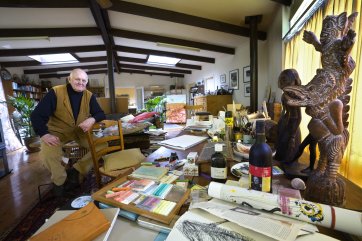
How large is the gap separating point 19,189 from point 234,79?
5158 millimetres

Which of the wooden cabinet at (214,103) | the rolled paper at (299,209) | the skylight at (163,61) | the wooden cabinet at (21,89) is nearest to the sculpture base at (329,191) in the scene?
the rolled paper at (299,209)

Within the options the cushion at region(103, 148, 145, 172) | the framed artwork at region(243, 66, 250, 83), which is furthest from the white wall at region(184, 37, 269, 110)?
the cushion at region(103, 148, 145, 172)

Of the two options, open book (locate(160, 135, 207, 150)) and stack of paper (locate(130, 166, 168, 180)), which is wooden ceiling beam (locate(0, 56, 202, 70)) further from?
stack of paper (locate(130, 166, 168, 180))

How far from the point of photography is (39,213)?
6.33 feet

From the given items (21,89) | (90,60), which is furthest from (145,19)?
(21,89)

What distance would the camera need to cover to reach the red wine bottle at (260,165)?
0.58 m

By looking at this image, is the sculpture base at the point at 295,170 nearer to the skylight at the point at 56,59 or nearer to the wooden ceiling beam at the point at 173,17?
the wooden ceiling beam at the point at 173,17

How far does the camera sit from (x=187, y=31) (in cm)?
416

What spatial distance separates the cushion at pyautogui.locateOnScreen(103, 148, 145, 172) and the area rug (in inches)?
15.2

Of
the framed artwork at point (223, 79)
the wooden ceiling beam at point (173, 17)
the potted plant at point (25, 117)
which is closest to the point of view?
the wooden ceiling beam at point (173, 17)

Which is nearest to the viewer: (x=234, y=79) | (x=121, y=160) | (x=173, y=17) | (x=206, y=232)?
(x=206, y=232)

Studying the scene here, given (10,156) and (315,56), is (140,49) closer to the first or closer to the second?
(10,156)

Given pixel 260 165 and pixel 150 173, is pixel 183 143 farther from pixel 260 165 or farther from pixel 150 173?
pixel 260 165

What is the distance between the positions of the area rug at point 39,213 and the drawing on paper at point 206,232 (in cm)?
135
